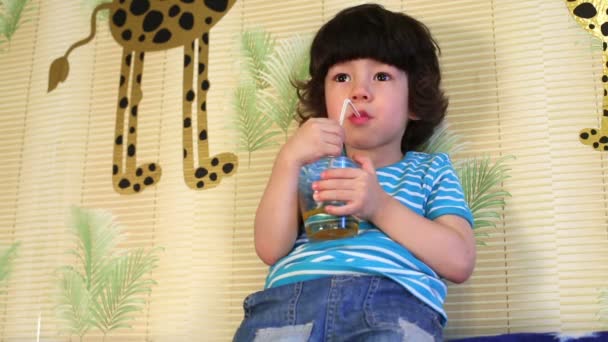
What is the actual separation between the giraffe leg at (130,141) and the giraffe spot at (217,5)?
0.57ft

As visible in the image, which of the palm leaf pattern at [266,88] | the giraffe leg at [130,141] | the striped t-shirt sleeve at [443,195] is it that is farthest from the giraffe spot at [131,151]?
the striped t-shirt sleeve at [443,195]

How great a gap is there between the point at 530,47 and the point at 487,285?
43 centimetres

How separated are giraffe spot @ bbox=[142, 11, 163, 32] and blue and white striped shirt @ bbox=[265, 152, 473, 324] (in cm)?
67

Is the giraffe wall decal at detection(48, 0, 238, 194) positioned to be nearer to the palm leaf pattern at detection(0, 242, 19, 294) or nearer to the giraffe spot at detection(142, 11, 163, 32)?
the giraffe spot at detection(142, 11, 163, 32)

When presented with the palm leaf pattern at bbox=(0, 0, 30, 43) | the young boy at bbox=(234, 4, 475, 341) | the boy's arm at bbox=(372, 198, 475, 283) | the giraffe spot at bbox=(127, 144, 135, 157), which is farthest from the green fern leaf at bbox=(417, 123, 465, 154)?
the palm leaf pattern at bbox=(0, 0, 30, 43)

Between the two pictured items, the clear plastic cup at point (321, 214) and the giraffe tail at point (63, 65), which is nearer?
the clear plastic cup at point (321, 214)

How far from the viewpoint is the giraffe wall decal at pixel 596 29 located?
1.17 m

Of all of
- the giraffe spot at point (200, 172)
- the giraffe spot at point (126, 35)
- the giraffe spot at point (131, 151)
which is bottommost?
the giraffe spot at point (200, 172)

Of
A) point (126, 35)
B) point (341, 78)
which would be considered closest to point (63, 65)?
point (126, 35)

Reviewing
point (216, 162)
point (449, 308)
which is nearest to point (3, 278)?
point (216, 162)

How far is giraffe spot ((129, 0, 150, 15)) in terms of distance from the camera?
147cm

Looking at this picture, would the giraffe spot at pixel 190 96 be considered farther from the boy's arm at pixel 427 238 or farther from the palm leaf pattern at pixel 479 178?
the boy's arm at pixel 427 238

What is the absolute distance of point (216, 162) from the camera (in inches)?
53.6

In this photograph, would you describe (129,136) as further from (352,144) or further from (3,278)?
(352,144)
